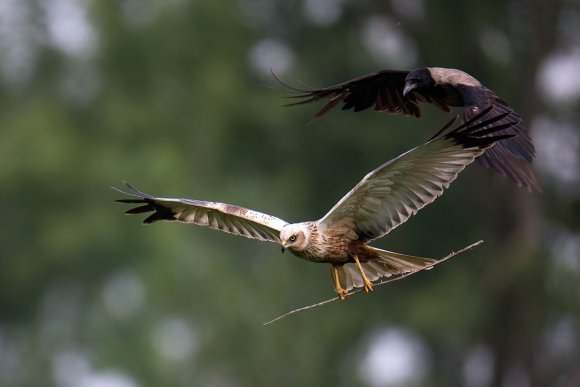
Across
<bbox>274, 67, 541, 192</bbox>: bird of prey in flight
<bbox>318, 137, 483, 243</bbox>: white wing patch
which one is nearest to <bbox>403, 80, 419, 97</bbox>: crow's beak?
<bbox>274, 67, 541, 192</bbox>: bird of prey in flight

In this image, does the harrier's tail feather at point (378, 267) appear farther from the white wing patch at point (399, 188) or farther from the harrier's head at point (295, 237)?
the harrier's head at point (295, 237)

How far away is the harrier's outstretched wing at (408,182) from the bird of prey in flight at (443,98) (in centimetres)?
20

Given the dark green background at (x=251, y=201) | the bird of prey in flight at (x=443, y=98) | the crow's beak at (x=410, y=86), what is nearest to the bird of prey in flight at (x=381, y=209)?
the bird of prey in flight at (x=443, y=98)

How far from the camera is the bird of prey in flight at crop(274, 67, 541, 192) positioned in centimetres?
876

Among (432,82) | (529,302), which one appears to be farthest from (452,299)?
(432,82)

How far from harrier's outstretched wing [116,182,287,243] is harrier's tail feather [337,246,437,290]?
17.9 inches

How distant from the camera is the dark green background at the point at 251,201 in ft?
72.6

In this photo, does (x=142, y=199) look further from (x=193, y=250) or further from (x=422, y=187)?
(x=193, y=250)

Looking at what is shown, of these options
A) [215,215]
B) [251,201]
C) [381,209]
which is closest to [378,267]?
[381,209]

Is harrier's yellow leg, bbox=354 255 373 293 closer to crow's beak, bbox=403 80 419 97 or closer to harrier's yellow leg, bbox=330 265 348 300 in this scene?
harrier's yellow leg, bbox=330 265 348 300

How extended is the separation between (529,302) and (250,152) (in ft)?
19.2

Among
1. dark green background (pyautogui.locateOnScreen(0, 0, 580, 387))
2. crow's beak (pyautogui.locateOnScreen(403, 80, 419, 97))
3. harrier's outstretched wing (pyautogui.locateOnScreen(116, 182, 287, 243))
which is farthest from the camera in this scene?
dark green background (pyautogui.locateOnScreen(0, 0, 580, 387))

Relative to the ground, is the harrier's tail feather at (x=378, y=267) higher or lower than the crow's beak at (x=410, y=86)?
lower

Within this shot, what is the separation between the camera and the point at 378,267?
8.77 meters
